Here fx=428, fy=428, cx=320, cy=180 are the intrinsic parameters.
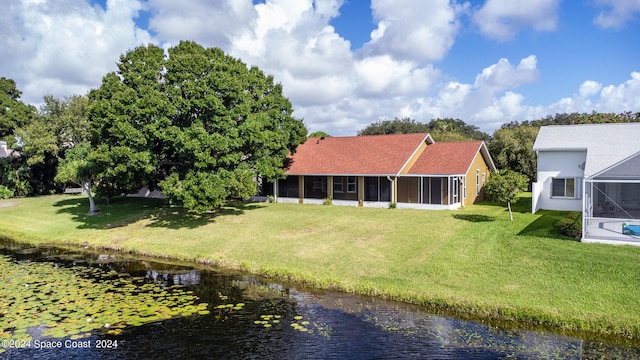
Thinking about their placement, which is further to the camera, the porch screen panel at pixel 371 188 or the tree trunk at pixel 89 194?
the porch screen panel at pixel 371 188

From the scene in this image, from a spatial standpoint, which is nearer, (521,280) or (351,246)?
(521,280)

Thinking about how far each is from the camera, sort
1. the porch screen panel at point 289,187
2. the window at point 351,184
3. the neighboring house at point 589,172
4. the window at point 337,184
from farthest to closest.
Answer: the porch screen panel at point 289,187 < the window at point 337,184 < the window at point 351,184 < the neighboring house at point 589,172

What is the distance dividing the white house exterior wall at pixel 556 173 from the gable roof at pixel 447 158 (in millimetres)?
4736

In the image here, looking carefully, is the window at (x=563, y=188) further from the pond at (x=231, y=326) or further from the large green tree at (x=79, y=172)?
the large green tree at (x=79, y=172)

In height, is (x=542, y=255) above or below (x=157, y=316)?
above

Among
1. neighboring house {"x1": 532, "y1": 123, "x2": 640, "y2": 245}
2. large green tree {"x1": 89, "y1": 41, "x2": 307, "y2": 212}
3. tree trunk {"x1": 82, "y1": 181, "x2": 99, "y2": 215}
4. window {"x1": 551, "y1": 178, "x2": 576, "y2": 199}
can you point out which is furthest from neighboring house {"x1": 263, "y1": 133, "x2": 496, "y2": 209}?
tree trunk {"x1": 82, "y1": 181, "x2": 99, "y2": 215}

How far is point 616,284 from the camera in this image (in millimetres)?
14336

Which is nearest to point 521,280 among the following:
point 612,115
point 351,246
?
point 351,246

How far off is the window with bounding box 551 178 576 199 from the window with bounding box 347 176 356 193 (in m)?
13.6

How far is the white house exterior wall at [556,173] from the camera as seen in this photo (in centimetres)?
2614

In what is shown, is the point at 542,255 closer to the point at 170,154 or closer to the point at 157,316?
the point at 157,316

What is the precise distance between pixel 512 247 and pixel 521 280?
3.83m

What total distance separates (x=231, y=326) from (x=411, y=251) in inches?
389

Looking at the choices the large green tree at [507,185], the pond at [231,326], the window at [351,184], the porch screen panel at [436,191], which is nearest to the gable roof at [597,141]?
the large green tree at [507,185]
